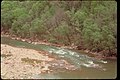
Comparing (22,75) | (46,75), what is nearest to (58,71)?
(46,75)

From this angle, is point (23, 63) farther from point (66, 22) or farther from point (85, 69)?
point (66, 22)

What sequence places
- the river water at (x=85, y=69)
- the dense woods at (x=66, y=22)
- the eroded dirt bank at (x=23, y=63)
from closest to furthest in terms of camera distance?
the eroded dirt bank at (x=23, y=63), the river water at (x=85, y=69), the dense woods at (x=66, y=22)

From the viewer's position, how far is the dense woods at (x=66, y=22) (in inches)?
892

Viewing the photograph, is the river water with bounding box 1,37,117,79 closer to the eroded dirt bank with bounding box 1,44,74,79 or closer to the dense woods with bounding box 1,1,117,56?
the eroded dirt bank with bounding box 1,44,74,79

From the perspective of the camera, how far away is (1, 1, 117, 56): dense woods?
22.7m

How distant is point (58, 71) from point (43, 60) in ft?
9.93

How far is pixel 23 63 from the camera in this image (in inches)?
699

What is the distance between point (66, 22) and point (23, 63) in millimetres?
12567

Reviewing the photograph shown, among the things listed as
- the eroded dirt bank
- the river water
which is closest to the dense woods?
the river water

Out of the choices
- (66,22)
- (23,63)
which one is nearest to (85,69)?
(23,63)

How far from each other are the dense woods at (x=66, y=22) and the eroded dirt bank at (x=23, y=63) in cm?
446

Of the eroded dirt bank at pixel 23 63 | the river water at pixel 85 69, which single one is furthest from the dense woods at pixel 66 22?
the eroded dirt bank at pixel 23 63

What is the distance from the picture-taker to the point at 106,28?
22.5 meters

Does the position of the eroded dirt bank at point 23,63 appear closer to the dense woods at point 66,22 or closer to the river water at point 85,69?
the river water at point 85,69
